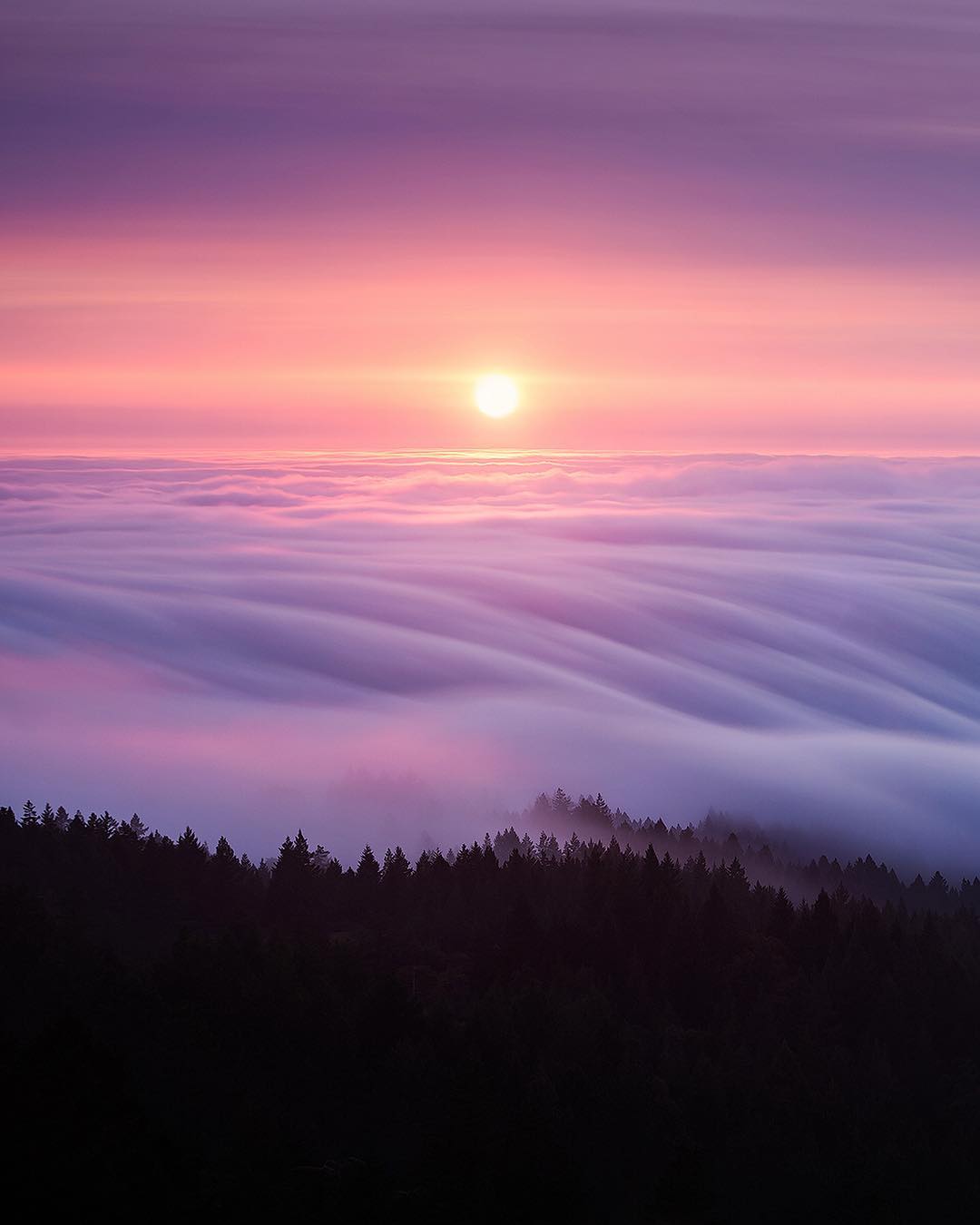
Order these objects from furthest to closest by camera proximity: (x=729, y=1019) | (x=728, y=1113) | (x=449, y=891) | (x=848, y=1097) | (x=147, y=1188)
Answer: (x=449, y=891), (x=729, y=1019), (x=848, y=1097), (x=728, y=1113), (x=147, y=1188)

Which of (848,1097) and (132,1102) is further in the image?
(848,1097)

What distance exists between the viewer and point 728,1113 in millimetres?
44812

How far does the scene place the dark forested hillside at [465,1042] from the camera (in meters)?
34.1

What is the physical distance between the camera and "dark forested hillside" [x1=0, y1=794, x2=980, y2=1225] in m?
34.1

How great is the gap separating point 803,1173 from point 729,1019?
46.2 ft

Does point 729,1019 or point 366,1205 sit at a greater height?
point 729,1019

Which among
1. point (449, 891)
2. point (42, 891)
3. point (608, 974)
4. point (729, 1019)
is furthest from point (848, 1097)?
point (42, 891)

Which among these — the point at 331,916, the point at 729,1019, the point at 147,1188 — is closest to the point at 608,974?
the point at 729,1019

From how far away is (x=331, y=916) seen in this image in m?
63.3

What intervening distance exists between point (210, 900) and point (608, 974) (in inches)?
690

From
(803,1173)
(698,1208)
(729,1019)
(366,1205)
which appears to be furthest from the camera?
(729,1019)

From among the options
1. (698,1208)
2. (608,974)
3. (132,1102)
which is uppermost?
(608,974)

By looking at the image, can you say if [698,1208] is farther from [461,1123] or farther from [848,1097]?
[848,1097]

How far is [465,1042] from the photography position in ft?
153
